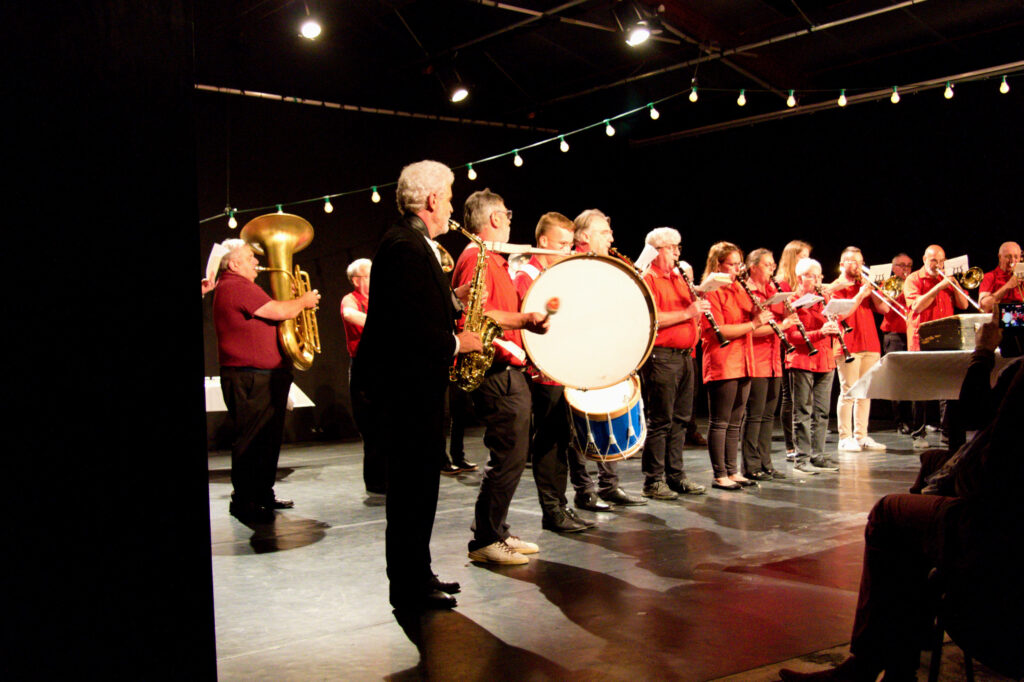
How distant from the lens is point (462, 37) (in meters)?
9.88

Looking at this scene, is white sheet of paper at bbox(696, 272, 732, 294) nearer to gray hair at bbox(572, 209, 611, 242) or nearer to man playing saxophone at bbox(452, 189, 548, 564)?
gray hair at bbox(572, 209, 611, 242)

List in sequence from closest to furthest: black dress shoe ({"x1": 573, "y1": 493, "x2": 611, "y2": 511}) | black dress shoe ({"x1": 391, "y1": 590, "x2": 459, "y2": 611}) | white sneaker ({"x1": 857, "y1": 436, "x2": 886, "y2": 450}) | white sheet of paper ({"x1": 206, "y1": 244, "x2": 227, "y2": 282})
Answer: black dress shoe ({"x1": 391, "y1": 590, "x2": 459, "y2": 611}) → black dress shoe ({"x1": 573, "y1": 493, "x2": 611, "y2": 511}) → white sheet of paper ({"x1": 206, "y1": 244, "x2": 227, "y2": 282}) → white sneaker ({"x1": 857, "y1": 436, "x2": 886, "y2": 450})

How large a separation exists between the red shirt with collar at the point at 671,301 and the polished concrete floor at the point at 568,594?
3.46 ft

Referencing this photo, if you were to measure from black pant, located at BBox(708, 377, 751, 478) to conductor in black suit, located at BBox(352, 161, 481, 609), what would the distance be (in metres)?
3.19

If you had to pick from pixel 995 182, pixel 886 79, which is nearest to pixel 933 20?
pixel 886 79

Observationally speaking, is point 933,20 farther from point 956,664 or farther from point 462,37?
point 956,664

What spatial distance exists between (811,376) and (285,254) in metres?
4.31

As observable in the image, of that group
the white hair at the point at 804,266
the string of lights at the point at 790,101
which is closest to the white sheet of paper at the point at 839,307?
the white hair at the point at 804,266

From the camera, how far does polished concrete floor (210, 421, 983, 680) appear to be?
2.93 metres

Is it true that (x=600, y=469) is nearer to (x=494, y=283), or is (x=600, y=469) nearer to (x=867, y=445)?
(x=494, y=283)

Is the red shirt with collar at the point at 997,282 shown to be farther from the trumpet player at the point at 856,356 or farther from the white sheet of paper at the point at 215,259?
the white sheet of paper at the point at 215,259

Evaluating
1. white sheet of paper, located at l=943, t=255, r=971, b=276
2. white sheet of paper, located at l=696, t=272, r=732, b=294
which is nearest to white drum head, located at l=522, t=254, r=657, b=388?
white sheet of paper, located at l=696, t=272, r=732, b=294

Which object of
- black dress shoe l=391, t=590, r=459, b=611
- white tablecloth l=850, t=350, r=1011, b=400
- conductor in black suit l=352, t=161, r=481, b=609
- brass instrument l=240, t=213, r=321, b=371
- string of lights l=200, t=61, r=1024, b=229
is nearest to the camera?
conductor in black suit l=352, t=161, r=481, b=609

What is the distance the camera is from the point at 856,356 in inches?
337
